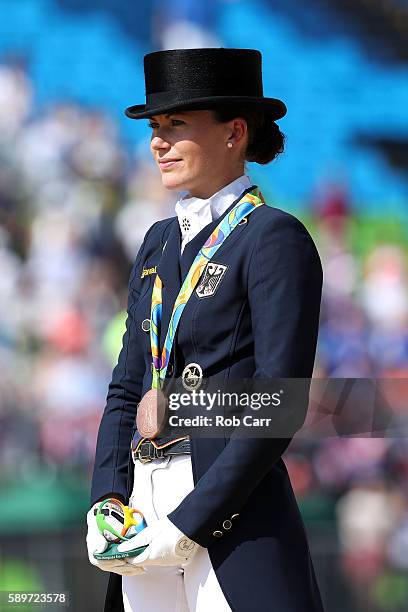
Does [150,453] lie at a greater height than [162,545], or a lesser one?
greater

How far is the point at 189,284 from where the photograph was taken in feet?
7.98

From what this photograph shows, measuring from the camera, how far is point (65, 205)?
6.25 meters

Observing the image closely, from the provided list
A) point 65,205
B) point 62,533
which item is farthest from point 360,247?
point 62,533

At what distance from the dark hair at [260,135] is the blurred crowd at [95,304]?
3.24 meters

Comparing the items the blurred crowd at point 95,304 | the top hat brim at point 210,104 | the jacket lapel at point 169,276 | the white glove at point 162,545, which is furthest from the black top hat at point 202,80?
the blurred crowd at point 95,304

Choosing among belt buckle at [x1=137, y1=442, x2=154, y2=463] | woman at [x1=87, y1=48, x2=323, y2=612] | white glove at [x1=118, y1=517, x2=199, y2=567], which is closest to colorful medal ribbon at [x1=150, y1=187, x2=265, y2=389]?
woman at [x1=87, y1=48, x2=323, y2=612]

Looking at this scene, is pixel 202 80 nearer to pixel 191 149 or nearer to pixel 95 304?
pixel 191 149

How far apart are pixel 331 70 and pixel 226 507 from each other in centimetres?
431

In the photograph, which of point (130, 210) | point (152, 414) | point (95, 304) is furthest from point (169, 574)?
point (130, 210)

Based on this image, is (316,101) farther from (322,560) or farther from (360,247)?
(322,560)

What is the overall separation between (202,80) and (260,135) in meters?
0.18

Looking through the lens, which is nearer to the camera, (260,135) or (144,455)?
(144,455)

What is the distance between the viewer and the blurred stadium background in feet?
19.2

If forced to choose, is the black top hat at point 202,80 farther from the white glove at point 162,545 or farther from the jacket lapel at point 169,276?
the white glove at point 162,545
